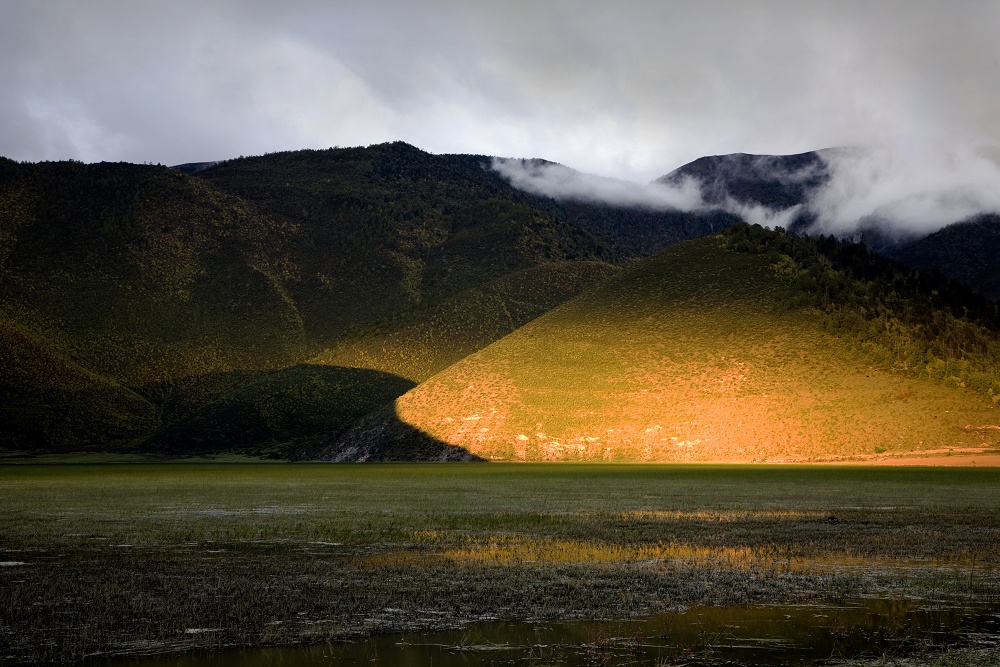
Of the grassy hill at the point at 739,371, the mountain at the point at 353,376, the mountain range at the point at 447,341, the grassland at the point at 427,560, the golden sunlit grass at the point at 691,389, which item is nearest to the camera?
the grassland at the point at 427,560

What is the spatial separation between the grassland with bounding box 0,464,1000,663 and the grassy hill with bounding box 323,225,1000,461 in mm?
48166

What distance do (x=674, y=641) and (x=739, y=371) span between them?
280ft

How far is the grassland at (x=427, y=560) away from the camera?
13.7m

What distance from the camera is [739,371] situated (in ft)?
311

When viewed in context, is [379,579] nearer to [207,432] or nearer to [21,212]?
[207,432]

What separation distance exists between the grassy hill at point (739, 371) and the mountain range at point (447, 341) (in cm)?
27

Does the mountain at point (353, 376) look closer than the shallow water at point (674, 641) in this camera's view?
No

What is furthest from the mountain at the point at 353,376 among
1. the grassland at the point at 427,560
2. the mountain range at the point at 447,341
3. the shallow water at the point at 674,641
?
the shallow water at the point at 674,641

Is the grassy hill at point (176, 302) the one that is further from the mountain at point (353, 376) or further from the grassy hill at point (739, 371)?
the grassy hill at point (739, 371)

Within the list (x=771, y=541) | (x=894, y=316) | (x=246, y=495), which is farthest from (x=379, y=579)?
(x=894, y=316)

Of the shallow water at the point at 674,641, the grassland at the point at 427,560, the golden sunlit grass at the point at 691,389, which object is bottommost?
the shallow water at the point at 674,641

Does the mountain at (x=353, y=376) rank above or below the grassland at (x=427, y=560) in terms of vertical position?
above

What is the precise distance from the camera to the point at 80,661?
11383mm

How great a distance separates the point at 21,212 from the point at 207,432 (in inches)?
3257
